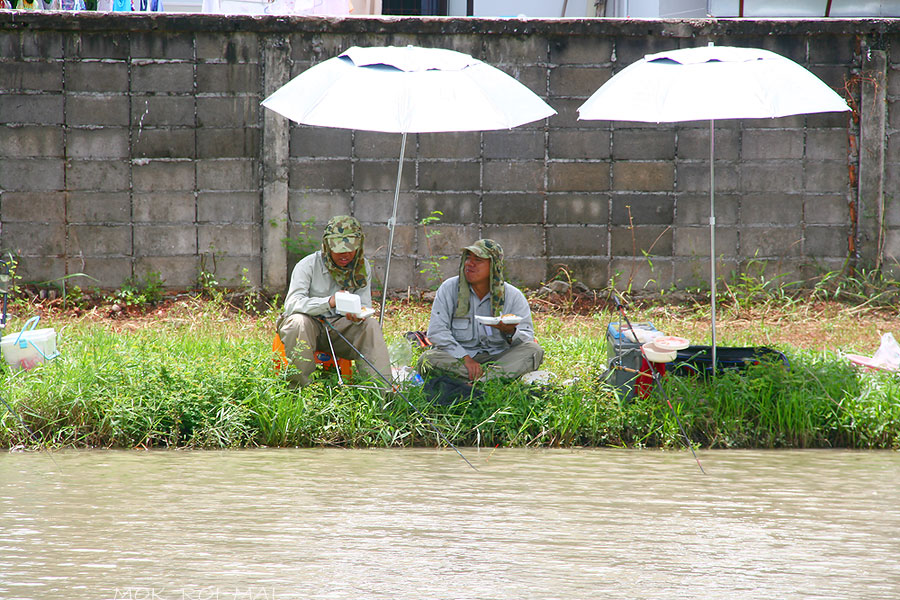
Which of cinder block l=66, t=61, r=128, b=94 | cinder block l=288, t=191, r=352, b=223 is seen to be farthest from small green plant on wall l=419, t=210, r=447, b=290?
cinder block l=66, t=61, r=128, b=94

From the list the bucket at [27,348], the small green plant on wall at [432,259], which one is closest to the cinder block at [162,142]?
the small green plant on wall at [432,259]

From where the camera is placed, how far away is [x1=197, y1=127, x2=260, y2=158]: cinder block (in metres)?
8.09

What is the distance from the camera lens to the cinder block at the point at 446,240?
8234 millimetres

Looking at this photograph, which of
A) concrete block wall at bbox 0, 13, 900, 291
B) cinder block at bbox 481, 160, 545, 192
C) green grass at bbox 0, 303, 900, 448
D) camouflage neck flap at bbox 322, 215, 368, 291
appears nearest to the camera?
green grass at bbox 0, 303, 900, 448

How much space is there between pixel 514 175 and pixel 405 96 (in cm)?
→ 284

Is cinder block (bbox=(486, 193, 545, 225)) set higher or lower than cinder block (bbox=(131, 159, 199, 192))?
lower

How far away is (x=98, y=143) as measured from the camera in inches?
316

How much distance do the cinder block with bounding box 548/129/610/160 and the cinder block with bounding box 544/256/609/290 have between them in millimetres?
881

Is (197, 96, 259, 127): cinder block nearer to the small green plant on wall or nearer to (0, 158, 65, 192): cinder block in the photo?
(0, 158, 65, 192): cinder block

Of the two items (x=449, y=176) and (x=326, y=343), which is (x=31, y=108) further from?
(x=326, y=343)

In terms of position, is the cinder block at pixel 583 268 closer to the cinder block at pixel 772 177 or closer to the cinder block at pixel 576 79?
the cinder block at pixel 772 177

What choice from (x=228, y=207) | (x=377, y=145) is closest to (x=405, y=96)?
(x=377, y=145)

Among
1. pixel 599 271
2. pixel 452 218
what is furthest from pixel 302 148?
pixel 599 271

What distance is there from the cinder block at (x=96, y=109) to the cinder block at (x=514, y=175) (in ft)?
10.1
